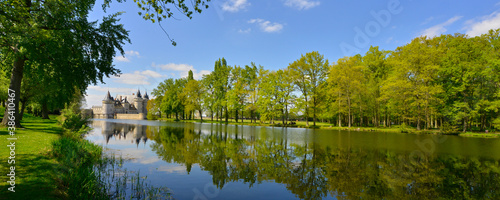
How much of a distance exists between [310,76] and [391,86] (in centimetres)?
1352

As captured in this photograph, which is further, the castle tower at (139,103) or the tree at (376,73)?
the castle tower at (139,103)

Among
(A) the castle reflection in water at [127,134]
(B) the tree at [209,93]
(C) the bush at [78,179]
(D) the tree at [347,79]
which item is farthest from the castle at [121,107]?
(C) the bush at [78,179]

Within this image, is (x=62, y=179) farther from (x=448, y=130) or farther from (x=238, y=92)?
(x=238, y=92)

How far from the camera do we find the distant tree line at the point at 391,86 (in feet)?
102

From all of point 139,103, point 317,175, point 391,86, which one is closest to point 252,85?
point 391,86

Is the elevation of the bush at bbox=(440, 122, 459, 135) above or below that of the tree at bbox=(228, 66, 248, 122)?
below

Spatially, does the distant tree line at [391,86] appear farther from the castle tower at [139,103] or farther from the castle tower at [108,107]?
the castle tower at [108,107]

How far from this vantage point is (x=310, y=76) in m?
42.6

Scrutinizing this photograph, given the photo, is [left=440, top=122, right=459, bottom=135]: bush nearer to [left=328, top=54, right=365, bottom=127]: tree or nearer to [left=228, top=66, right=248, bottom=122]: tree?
[left=328, top=54, right=365, bottom=127]: tree

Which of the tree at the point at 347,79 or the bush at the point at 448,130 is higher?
the tree at the point at 347,79

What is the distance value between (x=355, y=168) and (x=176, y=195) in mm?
7774

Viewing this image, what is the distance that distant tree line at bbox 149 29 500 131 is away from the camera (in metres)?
31.0

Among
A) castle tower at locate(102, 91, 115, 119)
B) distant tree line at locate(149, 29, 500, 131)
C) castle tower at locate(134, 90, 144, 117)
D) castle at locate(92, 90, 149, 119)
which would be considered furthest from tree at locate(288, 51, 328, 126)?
castle tower at locate(102, 91, 115, 119)

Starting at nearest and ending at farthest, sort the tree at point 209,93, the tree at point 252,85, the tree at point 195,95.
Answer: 1. the tree at point 252,85
2. the tree at point 209,93
3. the tree at point 195,95
